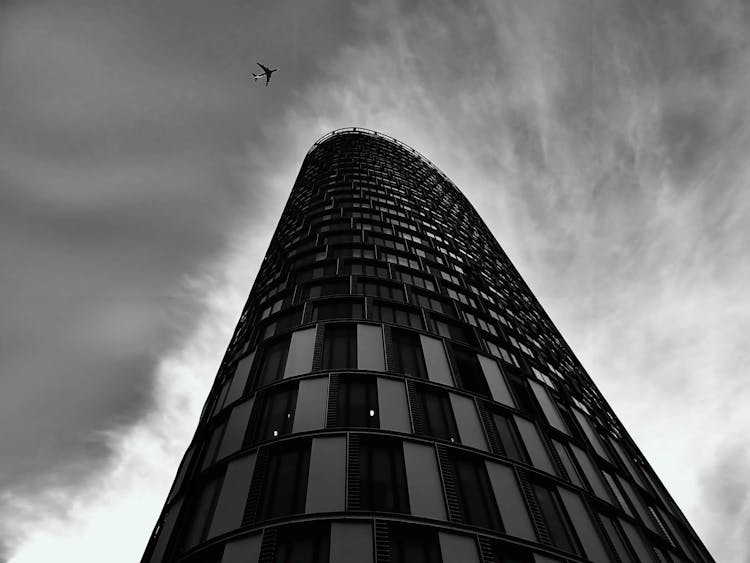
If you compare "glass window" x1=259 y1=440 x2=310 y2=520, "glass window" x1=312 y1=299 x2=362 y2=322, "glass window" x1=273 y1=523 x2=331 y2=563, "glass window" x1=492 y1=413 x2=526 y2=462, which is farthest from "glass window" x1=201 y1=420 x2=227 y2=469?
"glass window" x1=492 y1=413 x2=526 y2=462

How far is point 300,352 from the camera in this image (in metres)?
23.3

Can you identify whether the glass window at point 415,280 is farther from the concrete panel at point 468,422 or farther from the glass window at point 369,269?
the concrete panel at point 468,422

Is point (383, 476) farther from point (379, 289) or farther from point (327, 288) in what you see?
point (327, 288)

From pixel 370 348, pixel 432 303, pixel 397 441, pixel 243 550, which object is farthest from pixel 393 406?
pixel 432 303

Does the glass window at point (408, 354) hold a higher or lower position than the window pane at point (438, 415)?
higher

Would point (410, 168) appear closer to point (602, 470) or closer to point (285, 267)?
point (285, 267)

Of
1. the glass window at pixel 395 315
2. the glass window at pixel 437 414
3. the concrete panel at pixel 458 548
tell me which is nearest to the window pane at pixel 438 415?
the glass window at pixel 437 414

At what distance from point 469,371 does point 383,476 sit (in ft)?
30.4

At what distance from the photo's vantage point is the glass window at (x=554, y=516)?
1677 centimetres

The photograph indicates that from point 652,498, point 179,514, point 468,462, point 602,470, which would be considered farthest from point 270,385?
point 652,498

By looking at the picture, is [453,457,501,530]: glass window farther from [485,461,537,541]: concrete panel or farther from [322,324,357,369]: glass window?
[322,324,357,369]: glass window

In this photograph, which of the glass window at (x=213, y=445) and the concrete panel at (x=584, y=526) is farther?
the glass window at (x=213, y=445)

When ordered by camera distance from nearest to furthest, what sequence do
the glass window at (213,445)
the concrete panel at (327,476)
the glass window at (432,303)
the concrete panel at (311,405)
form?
the concrete panel at (327,476)
the concrete panel at (311,405)
the glass window at (213,445)
the glass window at (432,303)

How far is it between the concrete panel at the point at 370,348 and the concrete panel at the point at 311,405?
2287 mm
